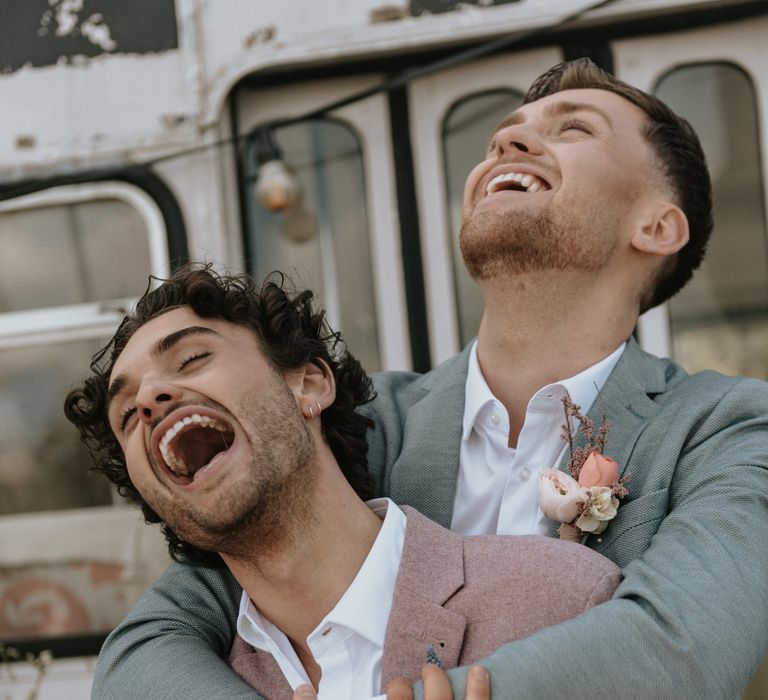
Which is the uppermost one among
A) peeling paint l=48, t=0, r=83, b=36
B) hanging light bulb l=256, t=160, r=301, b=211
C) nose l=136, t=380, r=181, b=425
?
peeling paint l=48, t=0, r=83, b=36

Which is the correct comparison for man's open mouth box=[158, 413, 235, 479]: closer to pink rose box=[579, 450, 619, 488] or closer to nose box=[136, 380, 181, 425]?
nose box=[136, 380, 181, 425]

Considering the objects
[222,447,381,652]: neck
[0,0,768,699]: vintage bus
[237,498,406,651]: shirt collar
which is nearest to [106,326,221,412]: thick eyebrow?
[222,447,381,652]: neck

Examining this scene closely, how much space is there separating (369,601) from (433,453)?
0.58 m

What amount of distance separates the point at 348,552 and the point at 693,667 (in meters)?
0.74

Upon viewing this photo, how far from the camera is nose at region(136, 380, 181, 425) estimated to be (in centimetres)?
232

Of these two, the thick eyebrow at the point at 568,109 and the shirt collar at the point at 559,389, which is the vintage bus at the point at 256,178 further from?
the shirt collar at the point at 559,389

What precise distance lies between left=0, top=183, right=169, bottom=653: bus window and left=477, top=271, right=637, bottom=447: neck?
1.71 metres

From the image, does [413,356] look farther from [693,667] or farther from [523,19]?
[693,667]

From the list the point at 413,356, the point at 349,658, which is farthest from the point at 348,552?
the point at 413,356

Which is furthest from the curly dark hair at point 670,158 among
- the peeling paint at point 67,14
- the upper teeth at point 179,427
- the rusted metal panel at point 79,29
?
the peeling paint at point 67,14

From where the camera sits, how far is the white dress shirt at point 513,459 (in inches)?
103

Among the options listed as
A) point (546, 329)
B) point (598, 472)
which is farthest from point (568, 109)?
point (598, 472)

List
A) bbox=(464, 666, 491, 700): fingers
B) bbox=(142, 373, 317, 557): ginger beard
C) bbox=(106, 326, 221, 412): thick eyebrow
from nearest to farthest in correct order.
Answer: bbox=(464, 666, 491, 700): fingers < bbox=(142, 373, 317, 557): ginger beard < bbox=(106, 326, 221, 412): thick eyebrow

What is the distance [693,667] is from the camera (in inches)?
75.7
